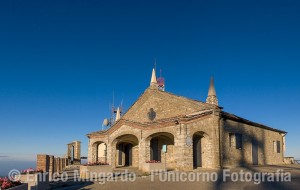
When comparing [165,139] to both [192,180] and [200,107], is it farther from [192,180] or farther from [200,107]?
[192,180]

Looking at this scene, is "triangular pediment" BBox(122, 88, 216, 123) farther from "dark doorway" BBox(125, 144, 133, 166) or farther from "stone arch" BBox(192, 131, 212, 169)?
"dark doorway" BBox(125, 144, 133, 166)

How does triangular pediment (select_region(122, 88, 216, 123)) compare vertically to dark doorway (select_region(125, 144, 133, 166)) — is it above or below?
above

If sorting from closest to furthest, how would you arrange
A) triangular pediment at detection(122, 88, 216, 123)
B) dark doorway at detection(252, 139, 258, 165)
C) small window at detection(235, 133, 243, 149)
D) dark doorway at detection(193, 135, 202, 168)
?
→ dark doorway at detection(193, 135, 202, 168)
small window at detection(235, 133, 243, 149)
triangular pediment at detection(122, 88, 216, 123)
dark doorway at detection(252, 139, 258, 165)

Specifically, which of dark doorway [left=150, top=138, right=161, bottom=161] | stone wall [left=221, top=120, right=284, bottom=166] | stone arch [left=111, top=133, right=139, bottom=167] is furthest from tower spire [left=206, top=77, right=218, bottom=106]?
stone arch [left=111, top=133, right=139, bottom=167]

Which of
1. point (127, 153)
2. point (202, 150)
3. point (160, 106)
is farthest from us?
point (127, 153)

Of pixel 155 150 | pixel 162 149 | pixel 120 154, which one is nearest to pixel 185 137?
pixel 162 149

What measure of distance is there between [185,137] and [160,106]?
24.0 ft

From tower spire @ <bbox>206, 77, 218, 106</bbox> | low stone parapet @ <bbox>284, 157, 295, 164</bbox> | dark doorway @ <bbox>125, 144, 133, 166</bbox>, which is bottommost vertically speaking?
low stone parapet @ <bbox>284, 157, 295, 164</bbox>

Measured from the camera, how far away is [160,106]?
26859 mm

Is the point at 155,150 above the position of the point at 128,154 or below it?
above

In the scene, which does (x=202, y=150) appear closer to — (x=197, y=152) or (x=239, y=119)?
(x=197, y=152)

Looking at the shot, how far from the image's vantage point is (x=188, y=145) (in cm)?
2003

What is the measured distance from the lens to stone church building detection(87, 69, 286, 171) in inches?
813

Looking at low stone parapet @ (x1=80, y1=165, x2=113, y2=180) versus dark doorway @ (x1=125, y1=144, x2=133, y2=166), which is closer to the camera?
low stone parapet @ (x1=80, y1=165, x2=113, y2=180)
